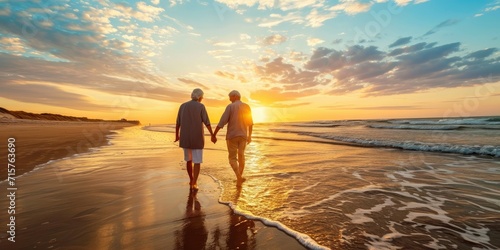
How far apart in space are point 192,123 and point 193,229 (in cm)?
307

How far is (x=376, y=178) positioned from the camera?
23.8ft

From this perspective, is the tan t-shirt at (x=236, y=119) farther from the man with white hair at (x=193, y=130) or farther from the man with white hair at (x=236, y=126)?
the man with white hair at (x=193, y=130)

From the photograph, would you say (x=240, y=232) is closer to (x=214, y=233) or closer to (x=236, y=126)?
(x=214, y=233)

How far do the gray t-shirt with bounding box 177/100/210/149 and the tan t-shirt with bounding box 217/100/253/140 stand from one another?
0.83 meters

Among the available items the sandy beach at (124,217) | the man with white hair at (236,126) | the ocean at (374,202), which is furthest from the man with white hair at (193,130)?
the ocean at (374,202)

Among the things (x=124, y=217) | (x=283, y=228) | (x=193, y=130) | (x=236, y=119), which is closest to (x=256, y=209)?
(x=283, y=228)

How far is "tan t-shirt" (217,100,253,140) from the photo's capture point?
6.93 meters

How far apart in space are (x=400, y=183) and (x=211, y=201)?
5202 millimetres

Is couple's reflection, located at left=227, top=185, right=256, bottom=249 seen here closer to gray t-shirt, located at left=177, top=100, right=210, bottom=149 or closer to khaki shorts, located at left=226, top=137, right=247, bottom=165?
gray t-shirt, located at left=177, top=100, right=210, bottom=149

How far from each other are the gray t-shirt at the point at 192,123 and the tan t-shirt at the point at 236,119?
0.83m

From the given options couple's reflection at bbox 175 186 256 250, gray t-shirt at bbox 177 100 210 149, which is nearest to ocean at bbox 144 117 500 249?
couple's reflection at bbox 175 186 256 250

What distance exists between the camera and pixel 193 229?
362cm

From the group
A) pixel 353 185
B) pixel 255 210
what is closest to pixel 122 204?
pixel 255 210

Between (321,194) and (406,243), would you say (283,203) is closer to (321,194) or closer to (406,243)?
(321,194)
